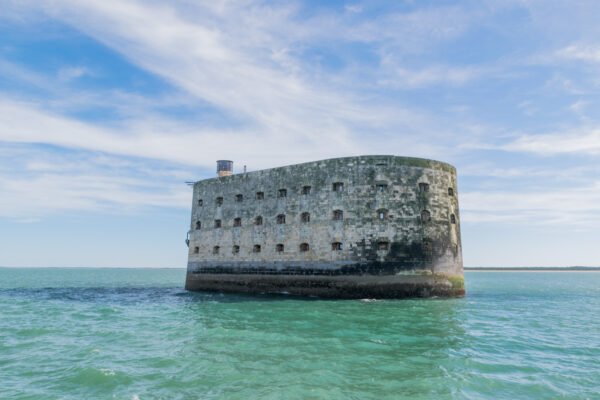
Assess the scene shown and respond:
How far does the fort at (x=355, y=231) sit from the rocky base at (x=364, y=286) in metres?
0.05

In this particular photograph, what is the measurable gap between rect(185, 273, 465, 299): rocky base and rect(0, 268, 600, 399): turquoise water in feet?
13.3

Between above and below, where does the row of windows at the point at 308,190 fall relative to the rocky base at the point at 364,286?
above

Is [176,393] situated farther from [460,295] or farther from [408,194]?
[460,295]

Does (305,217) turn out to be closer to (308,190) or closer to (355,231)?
(308,190)

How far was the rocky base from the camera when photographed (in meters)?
21.5

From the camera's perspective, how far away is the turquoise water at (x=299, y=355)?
7730mm

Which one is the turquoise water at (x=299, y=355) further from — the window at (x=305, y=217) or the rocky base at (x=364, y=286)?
the window at (x=305, y=217)

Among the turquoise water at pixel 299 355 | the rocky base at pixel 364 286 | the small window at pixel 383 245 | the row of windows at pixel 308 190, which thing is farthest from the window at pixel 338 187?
the turquoise water at pixel 299 355

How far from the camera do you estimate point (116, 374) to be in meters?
8.65

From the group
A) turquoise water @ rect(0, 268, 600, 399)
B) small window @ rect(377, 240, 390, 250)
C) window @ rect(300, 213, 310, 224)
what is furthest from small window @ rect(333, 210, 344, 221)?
turquoise water @ rect(0, 268, 600, 399)

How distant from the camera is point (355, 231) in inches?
880

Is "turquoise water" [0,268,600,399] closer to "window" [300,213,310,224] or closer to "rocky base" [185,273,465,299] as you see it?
"rocky base" [185,273,465,299]

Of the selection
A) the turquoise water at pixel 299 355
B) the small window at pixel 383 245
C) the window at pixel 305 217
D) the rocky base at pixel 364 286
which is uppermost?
the window at pixel 305 217

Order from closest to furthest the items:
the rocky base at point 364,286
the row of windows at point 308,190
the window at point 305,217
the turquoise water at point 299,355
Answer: the turquoise water at point 299,355, the rocky base at point 364,286, the row of windows at point 308,190, the window at point 305,217
